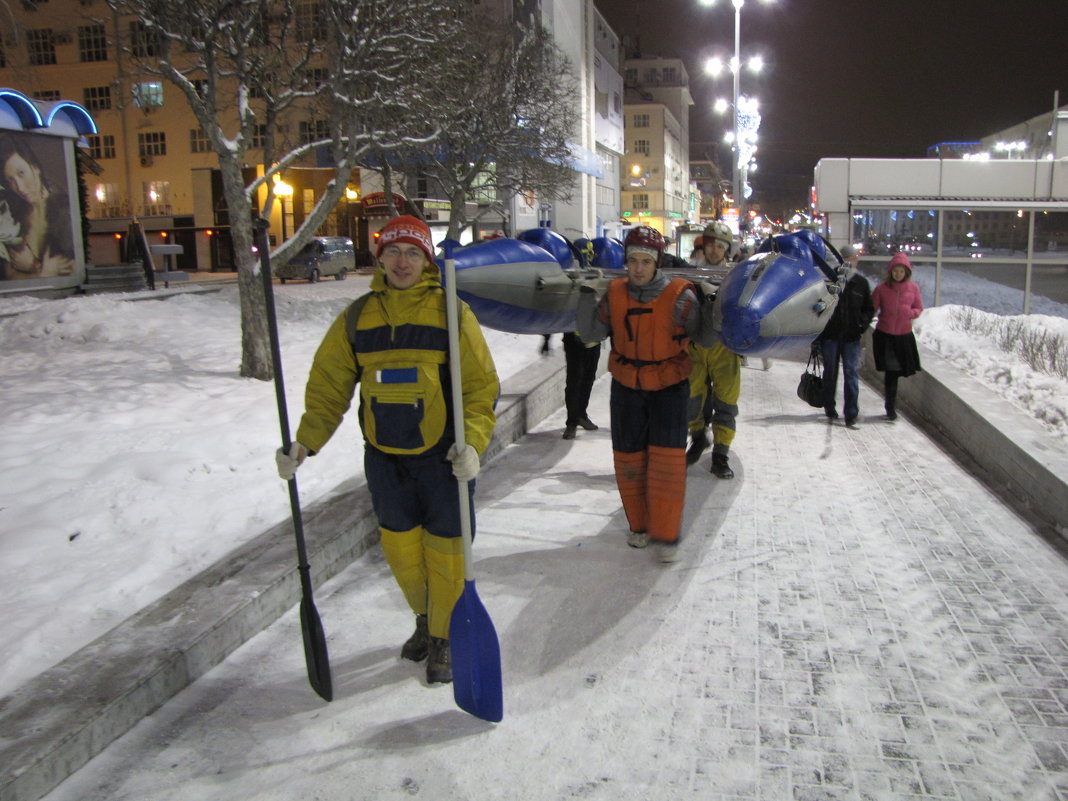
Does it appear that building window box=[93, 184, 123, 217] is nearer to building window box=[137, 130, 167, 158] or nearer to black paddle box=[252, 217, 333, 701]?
building window box=[137, 130, 167, 158]

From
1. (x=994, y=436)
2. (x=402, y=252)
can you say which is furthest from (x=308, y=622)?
(x=994, y=436)

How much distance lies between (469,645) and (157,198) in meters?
45.4

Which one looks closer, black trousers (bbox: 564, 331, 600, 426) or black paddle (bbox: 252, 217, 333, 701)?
black paddle (bbox: 252, 217, 333, 701)

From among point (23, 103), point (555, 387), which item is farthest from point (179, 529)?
point (23, 103)

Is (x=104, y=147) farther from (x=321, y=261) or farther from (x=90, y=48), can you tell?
(x=321, y=261)

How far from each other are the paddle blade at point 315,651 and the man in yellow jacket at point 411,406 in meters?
0.43

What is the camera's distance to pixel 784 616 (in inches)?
169

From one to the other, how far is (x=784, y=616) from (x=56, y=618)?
340cm

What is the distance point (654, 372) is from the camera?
498 cm

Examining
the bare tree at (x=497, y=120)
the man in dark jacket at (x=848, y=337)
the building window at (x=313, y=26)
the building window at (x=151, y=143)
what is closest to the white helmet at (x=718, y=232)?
the man in dark jacket at (x=848, y=337)

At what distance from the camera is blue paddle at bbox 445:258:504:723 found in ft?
10.8

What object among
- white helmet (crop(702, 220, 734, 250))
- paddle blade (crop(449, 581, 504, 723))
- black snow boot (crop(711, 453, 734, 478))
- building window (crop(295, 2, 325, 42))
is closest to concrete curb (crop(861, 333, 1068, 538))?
black snow boot (crop(711, 453, 734, 478))

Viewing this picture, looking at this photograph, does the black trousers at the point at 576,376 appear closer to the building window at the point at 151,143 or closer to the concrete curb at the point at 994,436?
the concrete curb at the point at 994,436

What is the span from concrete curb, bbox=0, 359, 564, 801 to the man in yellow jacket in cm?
84
